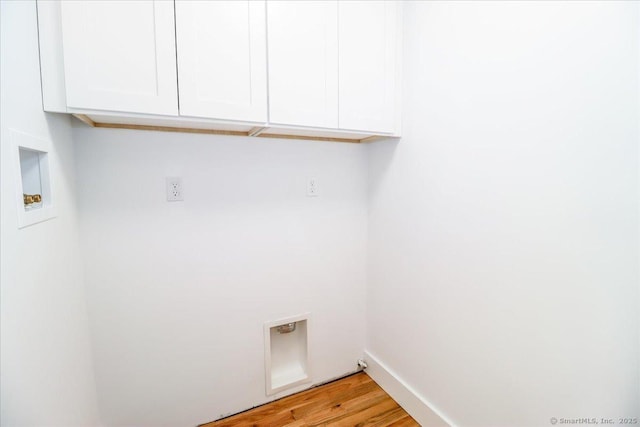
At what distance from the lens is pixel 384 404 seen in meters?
1.79

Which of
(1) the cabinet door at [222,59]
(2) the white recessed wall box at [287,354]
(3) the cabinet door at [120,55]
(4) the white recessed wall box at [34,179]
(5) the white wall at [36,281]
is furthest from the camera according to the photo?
(2) the white recessed wall box at [287,354]

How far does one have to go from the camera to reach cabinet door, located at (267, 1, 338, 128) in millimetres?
1326

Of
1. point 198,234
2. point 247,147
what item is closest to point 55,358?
point 198,234

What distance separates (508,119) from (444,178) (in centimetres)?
38

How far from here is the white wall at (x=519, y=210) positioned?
2.90 feet

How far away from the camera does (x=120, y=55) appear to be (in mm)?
1076

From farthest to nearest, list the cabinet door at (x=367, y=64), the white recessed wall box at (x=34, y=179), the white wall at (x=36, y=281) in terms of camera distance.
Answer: the cabinet door at (x=367, y=64) < the white recessed wall box at (x=34, y=179) < the white wall at (x=36, y=281)

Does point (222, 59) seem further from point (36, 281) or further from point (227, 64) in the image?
point (36, 281)

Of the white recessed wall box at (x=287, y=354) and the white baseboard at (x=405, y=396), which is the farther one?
the white recessed wall box at (x=287, y=354)

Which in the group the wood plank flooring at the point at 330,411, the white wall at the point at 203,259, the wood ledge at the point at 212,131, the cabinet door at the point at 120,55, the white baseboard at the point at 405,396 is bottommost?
the wood plank flooring at the point at 330,411

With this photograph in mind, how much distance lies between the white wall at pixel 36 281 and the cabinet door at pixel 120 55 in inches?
4.3

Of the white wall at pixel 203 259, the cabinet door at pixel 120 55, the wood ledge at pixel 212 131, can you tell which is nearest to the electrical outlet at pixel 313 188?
the white wall at pixel 203 259

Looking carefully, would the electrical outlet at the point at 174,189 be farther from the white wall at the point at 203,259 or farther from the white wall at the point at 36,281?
the white wall at the point at 36,281

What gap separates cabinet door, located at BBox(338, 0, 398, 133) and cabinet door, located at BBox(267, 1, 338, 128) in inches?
2.1
